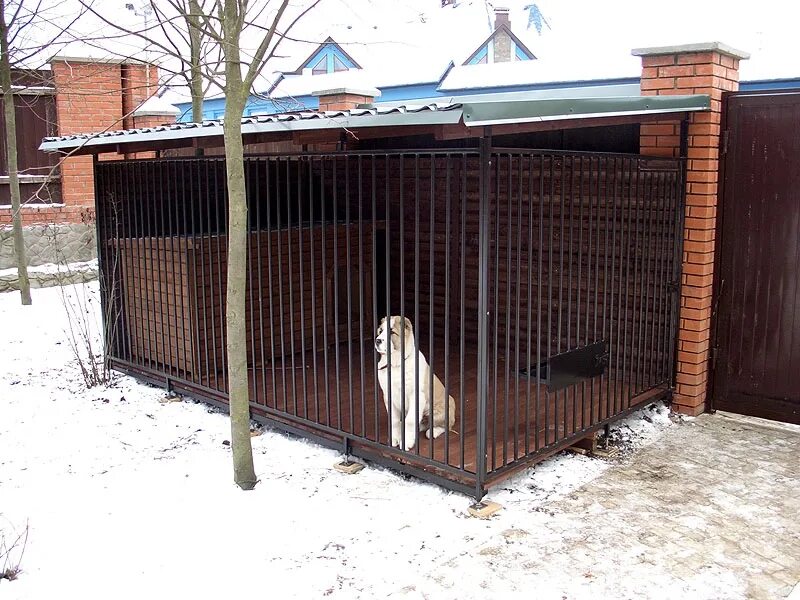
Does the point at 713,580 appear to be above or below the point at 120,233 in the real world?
below

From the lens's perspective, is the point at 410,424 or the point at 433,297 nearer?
the point at 410,424

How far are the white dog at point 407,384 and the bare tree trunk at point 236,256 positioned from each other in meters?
0.89

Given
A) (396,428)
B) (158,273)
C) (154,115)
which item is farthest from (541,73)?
(396,428)

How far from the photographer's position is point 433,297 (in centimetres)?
600

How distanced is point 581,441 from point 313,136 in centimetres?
277

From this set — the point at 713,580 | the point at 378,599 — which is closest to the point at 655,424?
the point at 713,580

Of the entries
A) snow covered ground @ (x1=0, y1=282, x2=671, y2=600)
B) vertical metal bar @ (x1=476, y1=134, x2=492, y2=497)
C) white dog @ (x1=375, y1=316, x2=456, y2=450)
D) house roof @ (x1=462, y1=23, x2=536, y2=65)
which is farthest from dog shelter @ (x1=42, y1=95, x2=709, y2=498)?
house roof @ (x1=462, y1=23, x2=536, y2=65)

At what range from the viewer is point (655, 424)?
6039 mm

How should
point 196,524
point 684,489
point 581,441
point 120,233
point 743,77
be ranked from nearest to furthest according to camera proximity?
1. point 196,524
2. point 684,489
3. point 581,441
4. point 120,233
5. point 743,77

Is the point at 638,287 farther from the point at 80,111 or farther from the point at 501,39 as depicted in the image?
the point at 501,39

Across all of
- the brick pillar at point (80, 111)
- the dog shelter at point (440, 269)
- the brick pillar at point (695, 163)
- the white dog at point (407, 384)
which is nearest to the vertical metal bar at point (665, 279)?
the dog shelter at point (440, 269)

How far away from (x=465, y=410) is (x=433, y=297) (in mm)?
963

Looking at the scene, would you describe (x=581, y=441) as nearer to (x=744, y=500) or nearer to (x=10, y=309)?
(x=744, y=500)

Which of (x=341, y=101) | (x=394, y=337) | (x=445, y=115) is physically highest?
(x=341, y=101)
